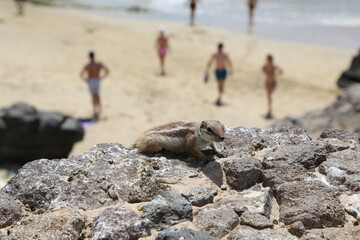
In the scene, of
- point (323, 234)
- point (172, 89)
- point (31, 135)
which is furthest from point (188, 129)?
point (172, 89)

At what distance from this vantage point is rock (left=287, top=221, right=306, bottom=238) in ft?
11.4

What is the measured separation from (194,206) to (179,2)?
33598mm

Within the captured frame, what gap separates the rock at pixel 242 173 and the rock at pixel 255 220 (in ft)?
1.56

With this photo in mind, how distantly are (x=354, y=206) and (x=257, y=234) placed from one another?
93cm

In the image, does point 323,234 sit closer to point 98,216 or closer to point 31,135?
point 98,216

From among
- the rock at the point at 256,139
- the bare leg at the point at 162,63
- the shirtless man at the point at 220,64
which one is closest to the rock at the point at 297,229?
the rock at the point at 256,139

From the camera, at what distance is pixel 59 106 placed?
1338cm

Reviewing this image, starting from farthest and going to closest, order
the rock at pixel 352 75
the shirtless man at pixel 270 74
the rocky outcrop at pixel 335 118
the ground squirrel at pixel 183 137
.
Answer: the rock at pixel 352 75, the shirtless man at pixel 270 74, the rocky outcrop at pixel 335 118, the ground squirrel at pixel 183 137

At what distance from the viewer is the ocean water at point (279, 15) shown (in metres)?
25.4

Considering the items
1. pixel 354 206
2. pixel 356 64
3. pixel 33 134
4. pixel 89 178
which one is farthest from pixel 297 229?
pixel 356 64

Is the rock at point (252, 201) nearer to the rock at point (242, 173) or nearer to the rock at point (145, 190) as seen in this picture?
the rock at point (242, 173)

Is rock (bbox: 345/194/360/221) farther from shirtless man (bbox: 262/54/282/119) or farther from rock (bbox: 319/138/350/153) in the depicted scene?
shirtless man (bbox: 262/54/282/119)

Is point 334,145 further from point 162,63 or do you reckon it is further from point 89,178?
point 162,63

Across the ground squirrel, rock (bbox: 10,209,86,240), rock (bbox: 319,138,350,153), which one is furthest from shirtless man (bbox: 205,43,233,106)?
rock (bbox: 10,209,86,240)
